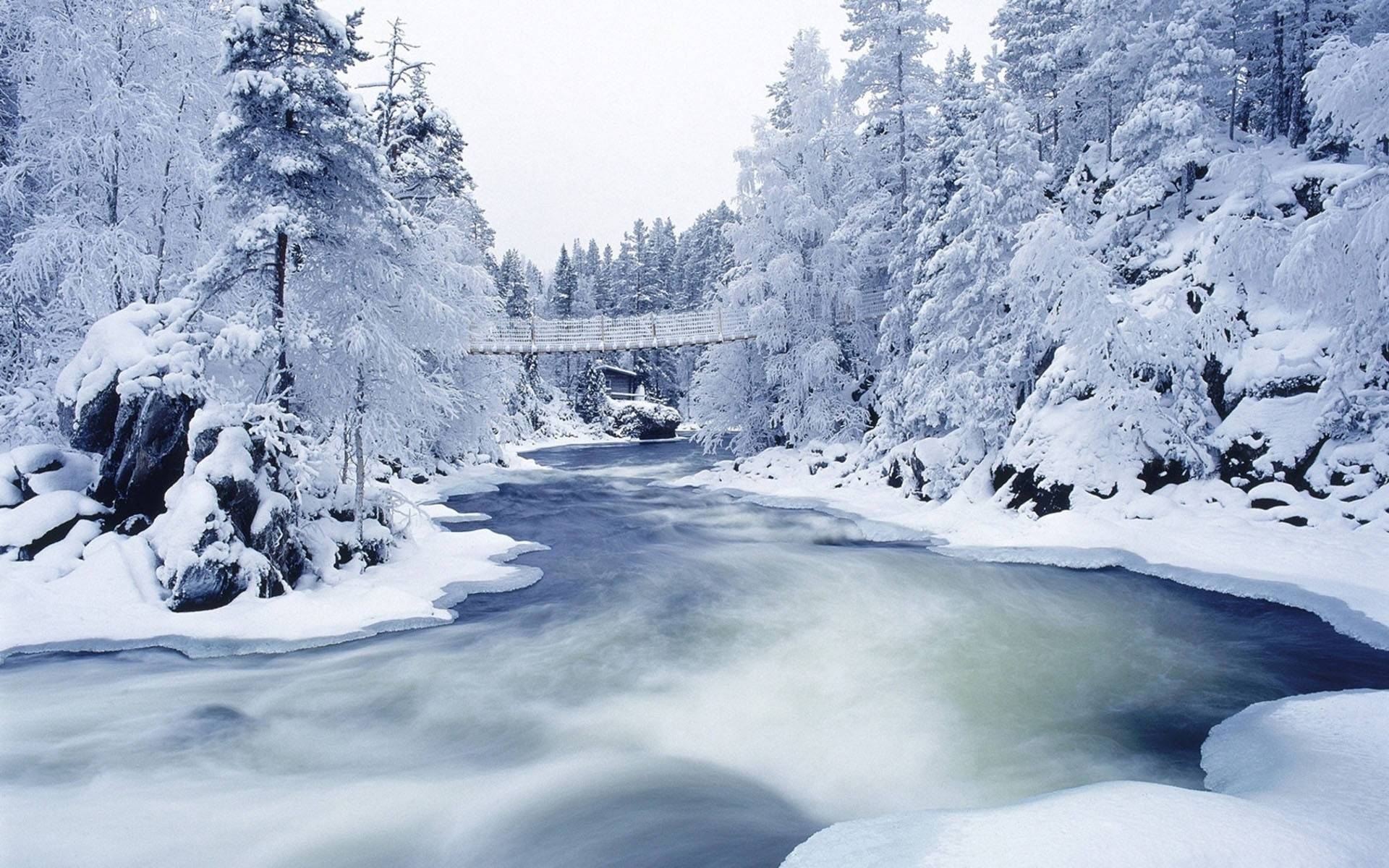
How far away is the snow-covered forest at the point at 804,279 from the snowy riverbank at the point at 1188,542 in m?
0.44

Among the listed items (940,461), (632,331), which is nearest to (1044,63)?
(940,461)

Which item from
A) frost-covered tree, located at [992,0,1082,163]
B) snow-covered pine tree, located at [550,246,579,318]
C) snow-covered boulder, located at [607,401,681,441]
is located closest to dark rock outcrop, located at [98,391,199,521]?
frost-covered tree, located at [992,0,1082,163]

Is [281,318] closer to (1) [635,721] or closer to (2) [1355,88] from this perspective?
(1) [635,721]

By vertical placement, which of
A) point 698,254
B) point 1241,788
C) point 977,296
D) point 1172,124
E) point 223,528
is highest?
point 698,254

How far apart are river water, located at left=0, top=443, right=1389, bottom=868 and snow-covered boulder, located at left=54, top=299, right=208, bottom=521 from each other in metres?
3.03

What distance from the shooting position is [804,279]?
23.3 meters

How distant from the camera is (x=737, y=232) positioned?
77.9 feet

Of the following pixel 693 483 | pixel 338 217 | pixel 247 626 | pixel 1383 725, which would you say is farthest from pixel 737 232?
pixel 1383 725

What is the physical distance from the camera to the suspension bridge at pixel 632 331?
23.6m

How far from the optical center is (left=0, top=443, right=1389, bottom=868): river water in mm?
4594

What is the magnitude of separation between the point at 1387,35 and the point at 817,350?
1492cm

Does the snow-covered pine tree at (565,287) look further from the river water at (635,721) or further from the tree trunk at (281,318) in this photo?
the river water at (635,721)

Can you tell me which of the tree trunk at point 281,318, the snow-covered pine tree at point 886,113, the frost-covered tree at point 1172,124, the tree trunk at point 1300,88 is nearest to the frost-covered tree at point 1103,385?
the frost-covered tree at point 1172,124

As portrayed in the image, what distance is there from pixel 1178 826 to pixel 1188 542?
9.24 m
